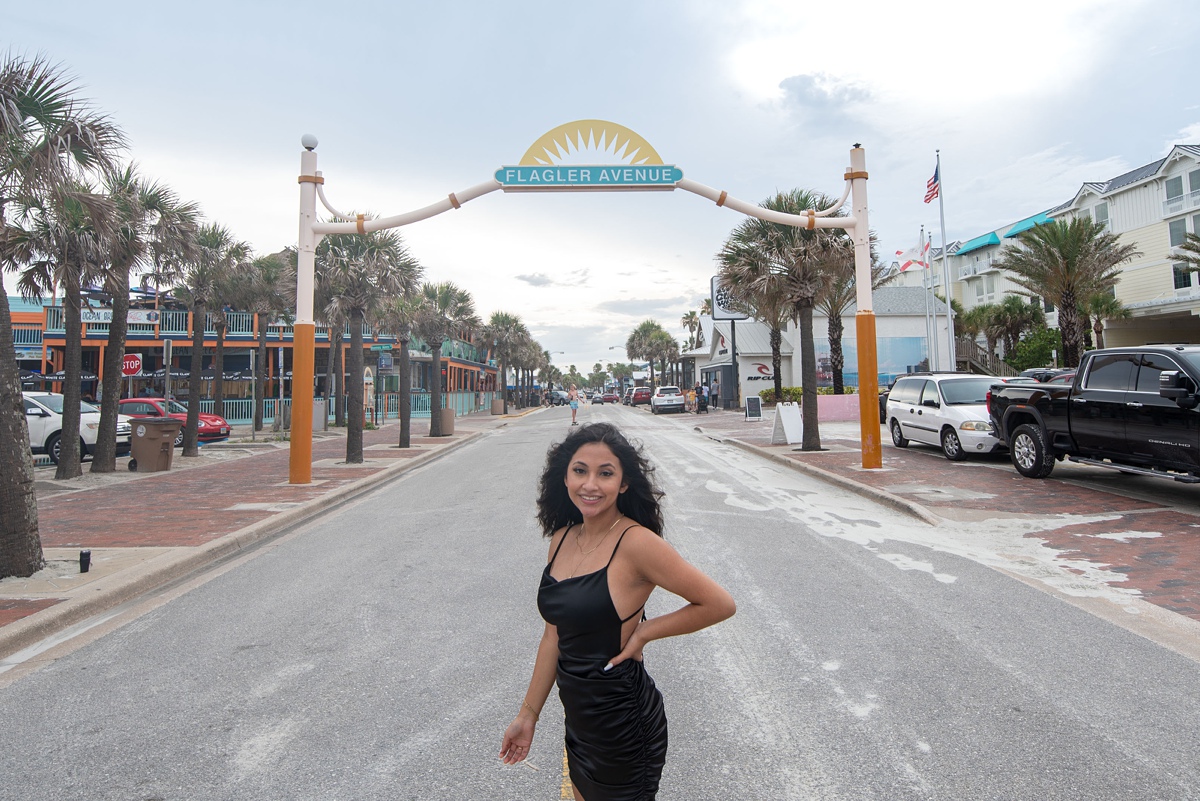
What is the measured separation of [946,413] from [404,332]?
15.0 metres

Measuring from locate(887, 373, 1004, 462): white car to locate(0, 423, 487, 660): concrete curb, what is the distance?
11107 millimetres

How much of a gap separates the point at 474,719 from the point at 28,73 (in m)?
7.69

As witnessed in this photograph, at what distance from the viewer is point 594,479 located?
7.46 ft

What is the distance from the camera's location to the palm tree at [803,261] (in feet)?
54.5

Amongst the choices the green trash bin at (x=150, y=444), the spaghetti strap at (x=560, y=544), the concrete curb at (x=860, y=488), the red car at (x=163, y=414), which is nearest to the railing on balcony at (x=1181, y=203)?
the concrete curb at (x=860, y=488)

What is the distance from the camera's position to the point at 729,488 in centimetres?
1184

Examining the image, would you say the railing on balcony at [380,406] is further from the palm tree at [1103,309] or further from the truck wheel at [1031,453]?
the palm tree at [1103,309]

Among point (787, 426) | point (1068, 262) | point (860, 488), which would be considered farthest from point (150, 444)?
point (1068, 262)

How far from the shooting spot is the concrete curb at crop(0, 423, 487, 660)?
5113mm

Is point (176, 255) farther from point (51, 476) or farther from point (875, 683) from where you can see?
point (875, 683)

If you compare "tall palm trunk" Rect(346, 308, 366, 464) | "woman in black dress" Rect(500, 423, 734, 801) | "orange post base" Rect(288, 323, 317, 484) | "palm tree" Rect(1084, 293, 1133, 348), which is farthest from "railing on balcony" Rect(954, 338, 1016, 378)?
"woman in black dress" Rect(500, 423, 734, 801)

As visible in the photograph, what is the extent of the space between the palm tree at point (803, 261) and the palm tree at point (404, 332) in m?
9.16

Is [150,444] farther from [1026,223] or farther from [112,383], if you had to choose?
[1026,223]

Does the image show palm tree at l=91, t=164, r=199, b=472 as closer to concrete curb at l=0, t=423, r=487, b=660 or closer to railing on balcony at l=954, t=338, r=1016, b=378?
concrete curb at l=0, t=423, r=487, b=660
